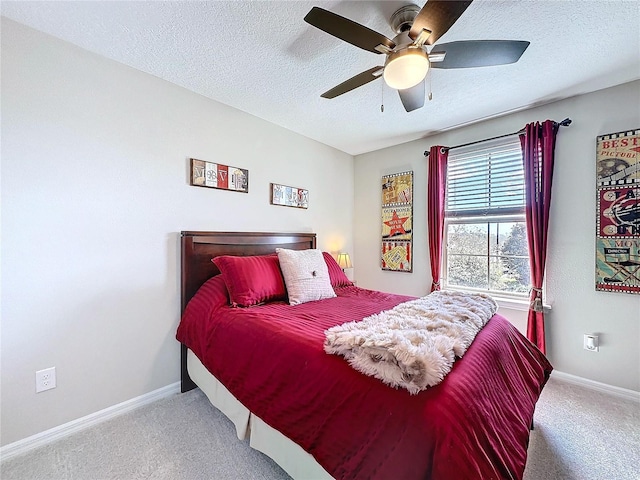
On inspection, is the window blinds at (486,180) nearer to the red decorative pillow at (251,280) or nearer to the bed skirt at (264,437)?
the red decorative pillow at (251,280)

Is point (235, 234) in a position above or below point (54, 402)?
above

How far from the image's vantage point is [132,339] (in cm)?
195

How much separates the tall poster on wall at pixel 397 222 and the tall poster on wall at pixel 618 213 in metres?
1.63

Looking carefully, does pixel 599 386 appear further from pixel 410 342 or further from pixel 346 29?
pixel 346 29

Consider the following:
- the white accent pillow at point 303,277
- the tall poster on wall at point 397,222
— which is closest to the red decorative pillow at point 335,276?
the white accent pillow at point 303,277

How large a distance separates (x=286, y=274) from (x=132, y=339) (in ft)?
3.97

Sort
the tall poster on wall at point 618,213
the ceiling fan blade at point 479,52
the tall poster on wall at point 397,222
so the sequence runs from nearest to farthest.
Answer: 1. the ceiling fan blade at point 479,52
2. the tall poster on wall at point 618,213
3. the tall poster on wall at point 397,222

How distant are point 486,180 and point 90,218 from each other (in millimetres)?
3482

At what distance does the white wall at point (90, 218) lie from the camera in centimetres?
154

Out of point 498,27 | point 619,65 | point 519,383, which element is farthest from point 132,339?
point 619,65

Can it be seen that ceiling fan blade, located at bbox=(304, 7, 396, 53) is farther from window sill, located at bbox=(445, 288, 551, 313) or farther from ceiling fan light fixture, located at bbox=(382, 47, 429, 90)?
window sill, located at bbox=(445, 288, 551, 313)

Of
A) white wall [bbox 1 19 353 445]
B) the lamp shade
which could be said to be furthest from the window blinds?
white wall [bbox 1 19 353 445]

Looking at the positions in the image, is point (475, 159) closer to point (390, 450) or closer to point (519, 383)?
point (519, 383)

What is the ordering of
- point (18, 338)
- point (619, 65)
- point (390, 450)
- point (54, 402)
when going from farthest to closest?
point (619, 65)
point (54, 402)
point (18, 338)
point (390, 450)
